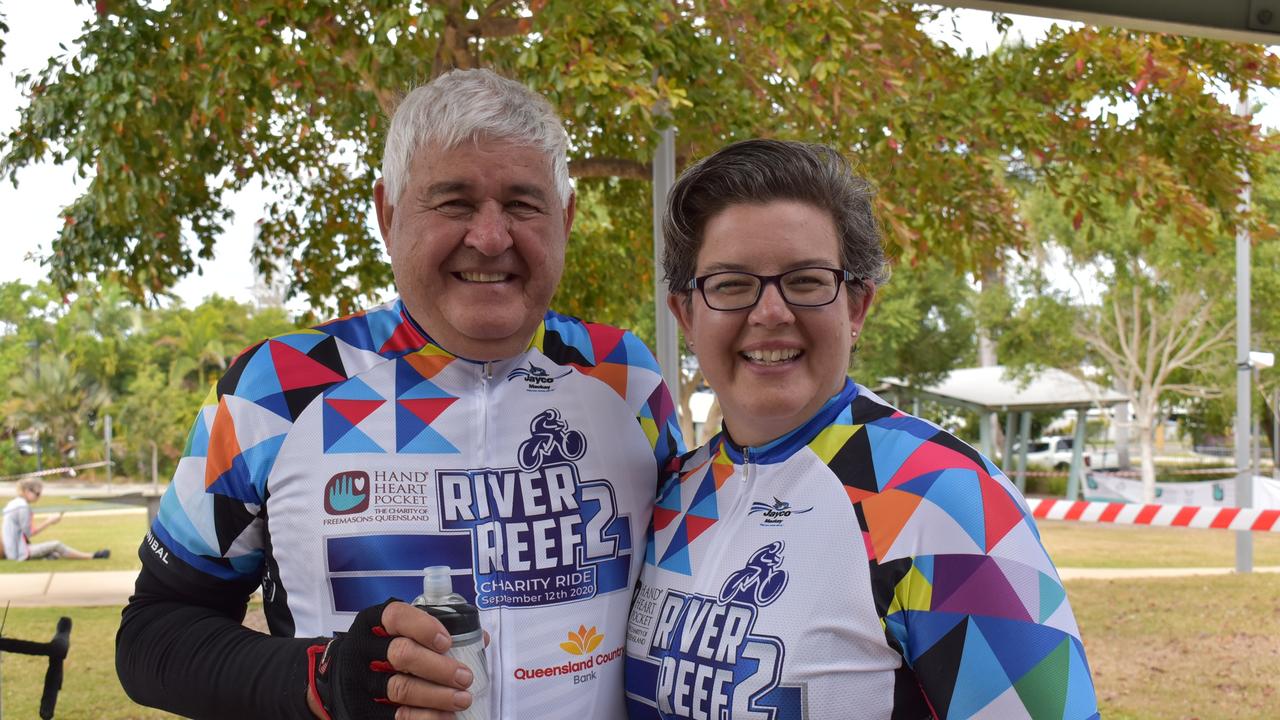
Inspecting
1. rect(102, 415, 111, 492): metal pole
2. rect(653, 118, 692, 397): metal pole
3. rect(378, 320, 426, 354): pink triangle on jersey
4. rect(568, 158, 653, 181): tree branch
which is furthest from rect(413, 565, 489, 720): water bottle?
rect(102, 415, 111, 492): metal pole

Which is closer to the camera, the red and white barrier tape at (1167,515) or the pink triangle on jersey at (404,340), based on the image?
the pink triangle on jersey at (404,340)

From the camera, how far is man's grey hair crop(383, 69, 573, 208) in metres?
1.73

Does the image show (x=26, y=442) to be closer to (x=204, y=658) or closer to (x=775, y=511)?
(x=204, y=658)

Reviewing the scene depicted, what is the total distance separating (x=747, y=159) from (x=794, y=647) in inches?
30.6

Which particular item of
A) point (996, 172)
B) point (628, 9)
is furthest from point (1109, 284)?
point (628, 9)

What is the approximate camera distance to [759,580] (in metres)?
1.61

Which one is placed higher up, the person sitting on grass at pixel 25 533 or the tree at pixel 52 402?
the tree at pixel 52 402

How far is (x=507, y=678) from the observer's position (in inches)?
68.0

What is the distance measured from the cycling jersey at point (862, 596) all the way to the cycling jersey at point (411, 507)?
0.13 meters

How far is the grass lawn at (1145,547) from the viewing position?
14422 millimetres

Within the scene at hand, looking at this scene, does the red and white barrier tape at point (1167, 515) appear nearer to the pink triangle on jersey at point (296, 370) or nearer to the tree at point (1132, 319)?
the pink triangle on jersey at point (296, 370)

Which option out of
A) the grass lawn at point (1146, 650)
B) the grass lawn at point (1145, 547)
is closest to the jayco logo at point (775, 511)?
the grass lawn at point (1146, 650)

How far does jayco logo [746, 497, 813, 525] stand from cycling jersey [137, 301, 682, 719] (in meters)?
0.29

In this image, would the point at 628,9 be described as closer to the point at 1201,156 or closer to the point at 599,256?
the point at 599,256
